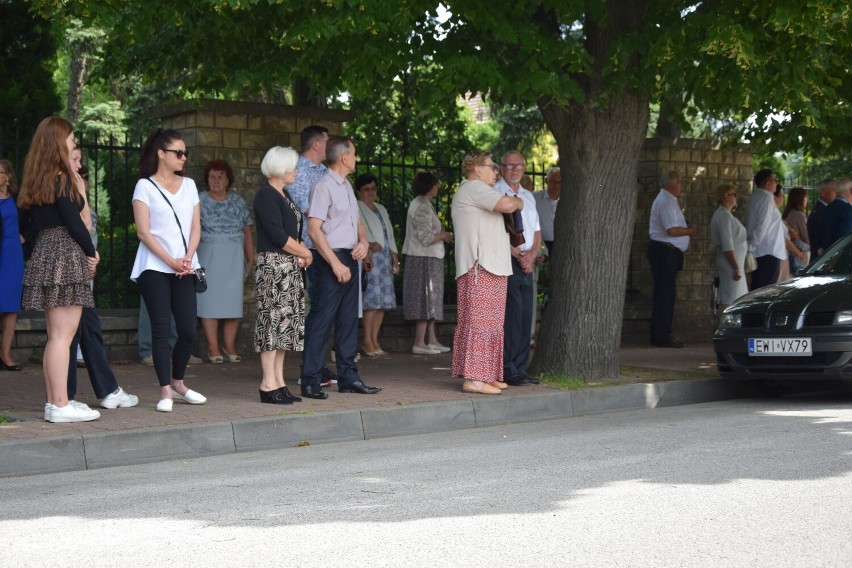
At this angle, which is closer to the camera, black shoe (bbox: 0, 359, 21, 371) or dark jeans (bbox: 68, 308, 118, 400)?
dark jeans (bbox: 68, 308, 118, 400)

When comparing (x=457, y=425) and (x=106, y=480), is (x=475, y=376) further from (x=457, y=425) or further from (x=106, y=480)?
(x=106, y=480)

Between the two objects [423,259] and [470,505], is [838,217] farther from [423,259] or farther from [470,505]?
[470,505]

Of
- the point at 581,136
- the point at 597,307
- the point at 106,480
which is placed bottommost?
the point at 106,480

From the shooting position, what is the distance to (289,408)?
8.91 meters

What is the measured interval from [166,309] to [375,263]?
4483 mm

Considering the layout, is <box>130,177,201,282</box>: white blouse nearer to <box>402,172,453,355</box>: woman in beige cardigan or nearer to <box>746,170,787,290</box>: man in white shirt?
<box>402,172,453,355</box>: woman in beige cardigan

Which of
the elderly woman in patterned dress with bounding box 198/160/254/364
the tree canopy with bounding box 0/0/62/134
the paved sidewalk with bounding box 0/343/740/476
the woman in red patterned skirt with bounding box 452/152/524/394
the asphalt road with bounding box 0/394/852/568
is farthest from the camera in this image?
the tree canopy with bounding box 0/0/62/134

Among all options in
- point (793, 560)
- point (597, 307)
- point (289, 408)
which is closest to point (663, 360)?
point (597, 307)

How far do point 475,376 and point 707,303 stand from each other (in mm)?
7458

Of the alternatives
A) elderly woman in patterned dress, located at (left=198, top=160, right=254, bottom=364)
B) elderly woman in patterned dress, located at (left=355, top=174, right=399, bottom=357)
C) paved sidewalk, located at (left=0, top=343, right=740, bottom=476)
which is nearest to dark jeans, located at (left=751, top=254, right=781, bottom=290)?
paved sidewalk, located at (left=0, top=343, right=740, bottom=476)

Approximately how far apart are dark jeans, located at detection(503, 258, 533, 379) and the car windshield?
261 cm

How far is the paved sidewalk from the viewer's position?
7.57 m

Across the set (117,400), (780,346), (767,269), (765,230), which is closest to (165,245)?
(117,400)

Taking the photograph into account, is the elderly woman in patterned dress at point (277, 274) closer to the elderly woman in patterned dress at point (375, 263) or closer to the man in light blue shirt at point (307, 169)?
the man in light blue shirt at point (307, 169)
